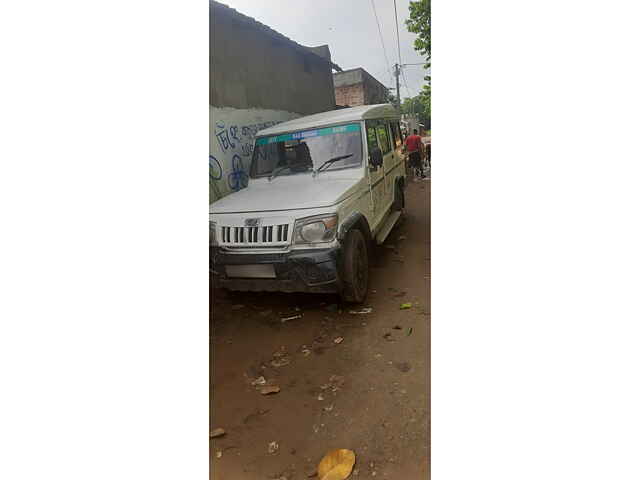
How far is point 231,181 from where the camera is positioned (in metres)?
5.06

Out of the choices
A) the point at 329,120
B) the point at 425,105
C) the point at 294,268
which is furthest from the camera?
the point at 329,120

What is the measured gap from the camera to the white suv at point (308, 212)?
2.90 metres

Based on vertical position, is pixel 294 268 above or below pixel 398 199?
below

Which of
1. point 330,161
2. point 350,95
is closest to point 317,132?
point 330,161

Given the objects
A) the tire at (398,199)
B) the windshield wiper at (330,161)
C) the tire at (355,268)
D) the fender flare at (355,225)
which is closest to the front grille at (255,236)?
the fender flare at (355,225)

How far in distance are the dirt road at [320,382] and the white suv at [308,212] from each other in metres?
0.38

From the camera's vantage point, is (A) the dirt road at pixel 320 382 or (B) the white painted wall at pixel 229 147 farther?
(B) the white painted wall at pixel 229 147

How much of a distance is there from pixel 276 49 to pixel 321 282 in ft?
17.8

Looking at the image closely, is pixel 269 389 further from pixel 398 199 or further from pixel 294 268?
pixel 398 199

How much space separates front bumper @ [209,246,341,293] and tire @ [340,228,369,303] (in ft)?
0.51

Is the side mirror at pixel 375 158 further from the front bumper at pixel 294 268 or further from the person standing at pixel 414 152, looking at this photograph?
the person standing at pixel 414 152

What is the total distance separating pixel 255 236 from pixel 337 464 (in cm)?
172

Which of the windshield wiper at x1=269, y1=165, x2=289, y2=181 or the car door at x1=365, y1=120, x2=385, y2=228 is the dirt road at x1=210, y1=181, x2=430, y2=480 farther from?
the windshield wiper at x1=269, y1=165, x2=289, y2=181

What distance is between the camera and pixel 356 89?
27.2 ft
